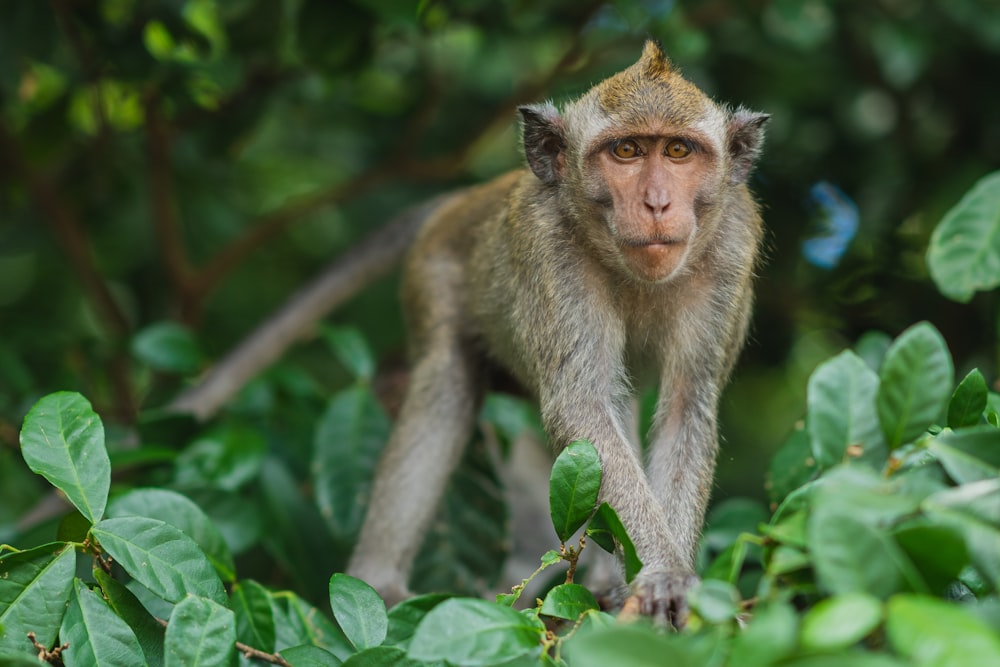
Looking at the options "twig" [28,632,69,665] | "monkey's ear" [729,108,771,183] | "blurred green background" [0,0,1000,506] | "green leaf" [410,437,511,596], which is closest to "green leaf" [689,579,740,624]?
"twig" [28,632,69,665]

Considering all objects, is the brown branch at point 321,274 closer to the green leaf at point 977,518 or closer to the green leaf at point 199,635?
the green leaf at point 199,635

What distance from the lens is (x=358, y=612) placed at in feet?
9.32

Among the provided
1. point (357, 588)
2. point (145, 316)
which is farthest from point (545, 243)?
point (145, 316)

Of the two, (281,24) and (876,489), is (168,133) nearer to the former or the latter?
(281,24)

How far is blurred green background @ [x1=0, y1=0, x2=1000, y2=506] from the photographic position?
5480 millimetres

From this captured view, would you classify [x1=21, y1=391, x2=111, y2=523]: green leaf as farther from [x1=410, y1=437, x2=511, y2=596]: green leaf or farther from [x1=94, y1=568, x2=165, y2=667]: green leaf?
[x1=410, y1=437, x2=511, y2=596]: green leaf

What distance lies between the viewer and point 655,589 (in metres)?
3.02

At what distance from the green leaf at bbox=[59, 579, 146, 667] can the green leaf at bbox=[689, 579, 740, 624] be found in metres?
1.45

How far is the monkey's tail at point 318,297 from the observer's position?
612cm

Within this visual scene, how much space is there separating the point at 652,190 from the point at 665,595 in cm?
147

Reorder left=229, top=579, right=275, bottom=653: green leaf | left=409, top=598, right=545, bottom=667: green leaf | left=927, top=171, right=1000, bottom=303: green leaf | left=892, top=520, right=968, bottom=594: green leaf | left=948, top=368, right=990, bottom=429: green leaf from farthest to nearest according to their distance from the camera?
left=927, top=171, right=1000, bottom=303: green leaf < left=229, top=579, right=275, bottom=653: green leaf < left=948, top=368, right=990, bottom=429: green leaf < left=409, top=598, right=545, bottom=667: green leaf < left=892, top=520, right=968, bottom=594: green leaf

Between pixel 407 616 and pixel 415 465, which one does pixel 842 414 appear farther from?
pixel 415 465

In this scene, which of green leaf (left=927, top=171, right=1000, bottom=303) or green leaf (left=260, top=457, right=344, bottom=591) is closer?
green leaf (left=927, top=171, right=1000, bottom=303)

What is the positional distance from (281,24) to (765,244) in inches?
Answer: 114
